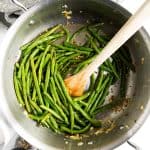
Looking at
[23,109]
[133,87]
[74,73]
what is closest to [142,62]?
[133,87]

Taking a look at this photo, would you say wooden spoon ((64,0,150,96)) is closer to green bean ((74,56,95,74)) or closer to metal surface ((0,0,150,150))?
green bean ((74,56,95,74))

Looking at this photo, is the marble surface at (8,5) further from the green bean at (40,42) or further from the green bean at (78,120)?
the green bean at (78,120)

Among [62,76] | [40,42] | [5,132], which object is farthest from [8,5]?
[5,132]

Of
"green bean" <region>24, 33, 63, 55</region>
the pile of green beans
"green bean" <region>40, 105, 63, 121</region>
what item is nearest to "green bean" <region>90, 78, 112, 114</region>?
the pile of green beans

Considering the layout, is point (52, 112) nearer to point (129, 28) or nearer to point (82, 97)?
point (82, 97)

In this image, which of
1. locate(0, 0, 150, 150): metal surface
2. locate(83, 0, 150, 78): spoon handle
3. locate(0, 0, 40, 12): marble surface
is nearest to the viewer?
locate(83, 0, 150, 78): spoon handle

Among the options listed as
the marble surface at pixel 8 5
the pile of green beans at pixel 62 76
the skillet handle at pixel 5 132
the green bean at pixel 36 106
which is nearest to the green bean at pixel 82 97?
the pile of green beans at pixel 62 76

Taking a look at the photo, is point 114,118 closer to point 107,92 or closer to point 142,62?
point 107,92
